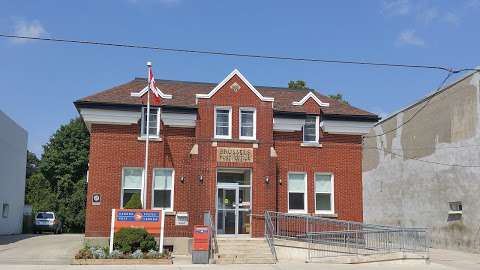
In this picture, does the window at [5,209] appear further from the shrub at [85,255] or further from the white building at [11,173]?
the shrub at [85,255]

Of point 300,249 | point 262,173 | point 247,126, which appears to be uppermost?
point 247,126

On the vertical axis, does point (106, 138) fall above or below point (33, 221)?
above

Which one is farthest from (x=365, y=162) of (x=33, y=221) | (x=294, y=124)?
(x=33, y=221)

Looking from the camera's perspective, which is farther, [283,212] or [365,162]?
[365,162]

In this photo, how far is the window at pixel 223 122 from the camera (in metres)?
25.0

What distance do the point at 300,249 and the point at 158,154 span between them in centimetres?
756

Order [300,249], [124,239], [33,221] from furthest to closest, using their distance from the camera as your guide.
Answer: [33,221] → [300,249] → [124,239]

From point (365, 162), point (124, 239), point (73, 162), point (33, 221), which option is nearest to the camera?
point (124, 239)

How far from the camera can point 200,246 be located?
812 inches

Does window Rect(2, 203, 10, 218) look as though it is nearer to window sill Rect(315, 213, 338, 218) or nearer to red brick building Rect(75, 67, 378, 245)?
red brick building Rect(75, 67, 378, 245)

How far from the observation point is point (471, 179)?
2706 cm

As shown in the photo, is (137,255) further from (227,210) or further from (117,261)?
(227,210)

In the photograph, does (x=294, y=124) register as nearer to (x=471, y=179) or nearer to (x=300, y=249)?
(x=300, y=249)

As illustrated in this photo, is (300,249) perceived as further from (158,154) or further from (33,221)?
(33,221)
